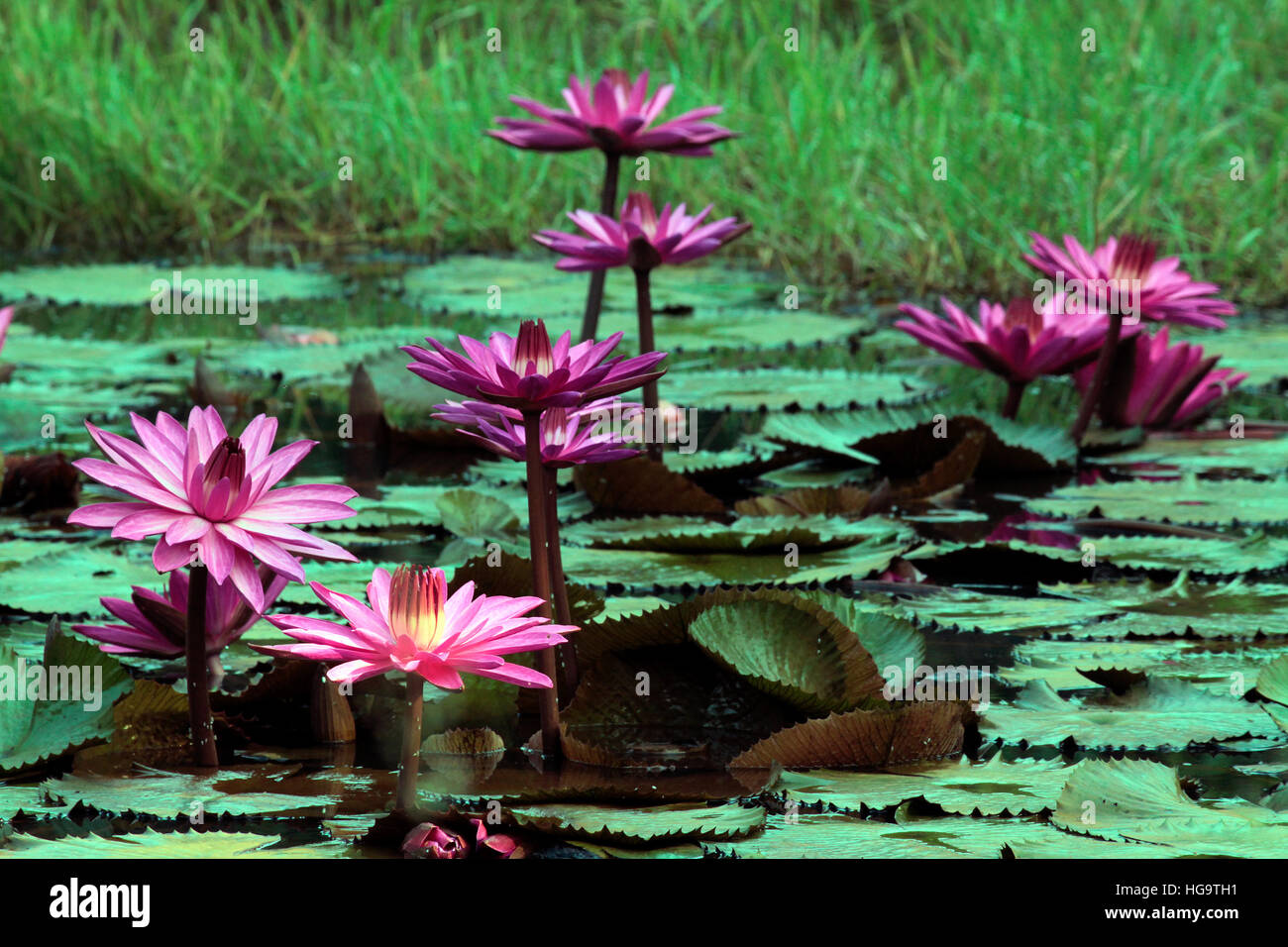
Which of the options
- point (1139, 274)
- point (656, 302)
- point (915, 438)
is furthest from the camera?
point (656, 302)

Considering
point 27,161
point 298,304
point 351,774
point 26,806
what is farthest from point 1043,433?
point 27,161

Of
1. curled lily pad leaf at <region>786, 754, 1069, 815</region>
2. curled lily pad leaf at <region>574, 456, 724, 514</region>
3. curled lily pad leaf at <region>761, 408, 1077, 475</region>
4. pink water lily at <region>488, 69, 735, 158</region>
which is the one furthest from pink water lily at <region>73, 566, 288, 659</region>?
pink water lily at <region>488, 69, 735, 158</region>

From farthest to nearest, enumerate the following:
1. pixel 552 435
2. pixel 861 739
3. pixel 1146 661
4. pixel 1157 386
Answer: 1. pixel 1157 386
2. pixel 1146 661
3. pixel 552 435
4. pixel 861 739

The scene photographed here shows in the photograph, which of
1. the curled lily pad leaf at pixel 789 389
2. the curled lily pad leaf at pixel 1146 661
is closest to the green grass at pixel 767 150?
the curled lily pad leaf at pixel 789 389

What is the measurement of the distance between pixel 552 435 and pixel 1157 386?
167 cm

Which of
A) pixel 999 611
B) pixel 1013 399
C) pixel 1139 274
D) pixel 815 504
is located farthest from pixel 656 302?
pixel 999 611

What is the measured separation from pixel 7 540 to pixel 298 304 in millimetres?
2470

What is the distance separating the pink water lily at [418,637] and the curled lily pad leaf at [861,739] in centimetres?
26

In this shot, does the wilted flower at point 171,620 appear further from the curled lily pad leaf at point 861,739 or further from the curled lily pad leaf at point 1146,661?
the curled lily pad leaf at point 1146,661

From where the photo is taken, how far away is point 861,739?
3.87 ft

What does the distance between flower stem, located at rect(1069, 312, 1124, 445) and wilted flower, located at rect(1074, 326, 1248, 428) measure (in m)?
0.06

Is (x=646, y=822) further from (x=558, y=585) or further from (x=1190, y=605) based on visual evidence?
(x=1190, y=605)

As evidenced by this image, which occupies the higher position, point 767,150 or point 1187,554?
point 767,150

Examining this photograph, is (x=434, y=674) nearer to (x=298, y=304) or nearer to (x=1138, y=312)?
(x=1138, y=312)
